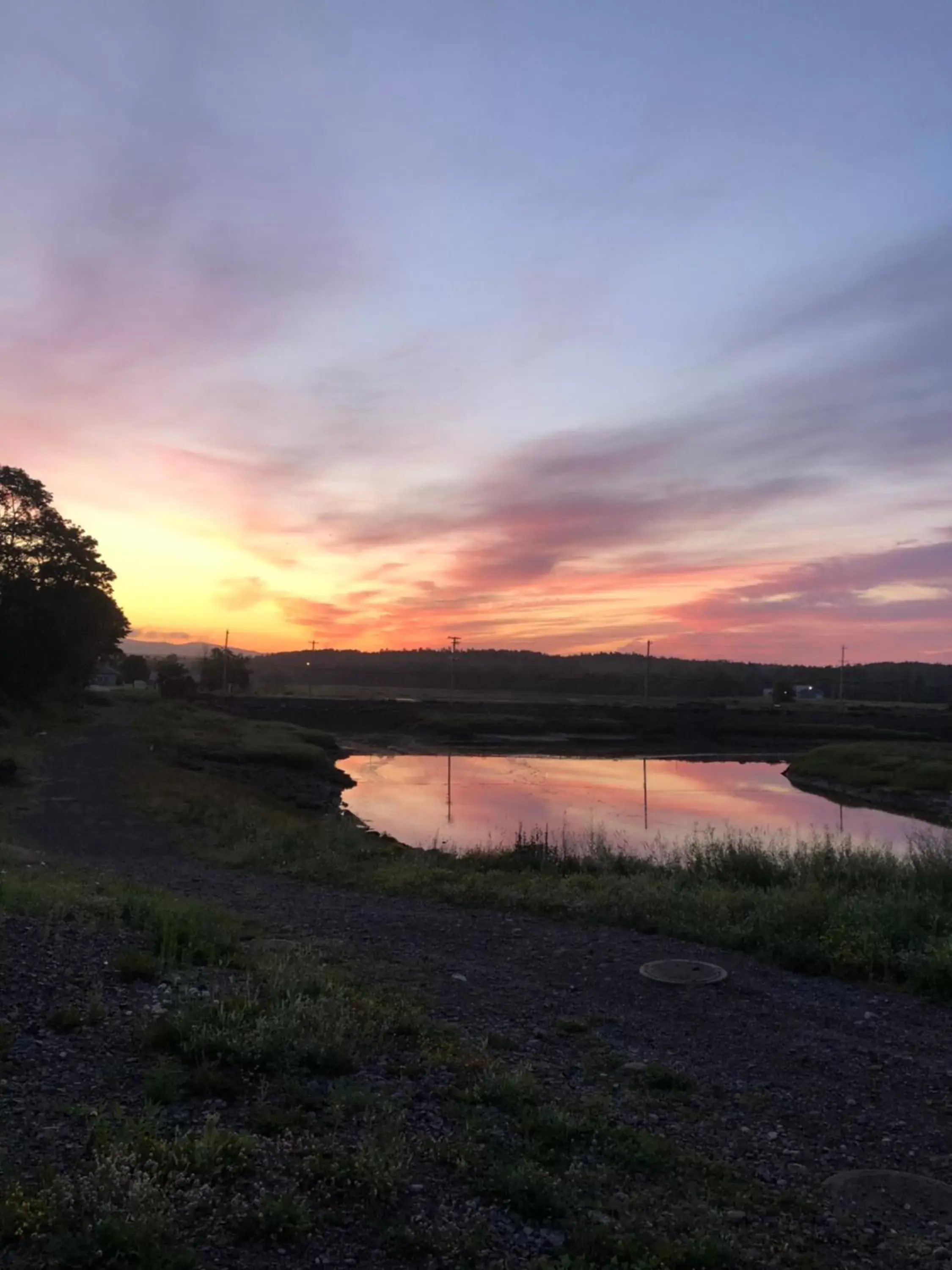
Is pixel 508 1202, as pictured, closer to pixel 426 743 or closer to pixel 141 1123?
pixel 141 1123

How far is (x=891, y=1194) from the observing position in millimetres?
5027

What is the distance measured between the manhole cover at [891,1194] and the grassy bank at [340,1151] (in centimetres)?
26

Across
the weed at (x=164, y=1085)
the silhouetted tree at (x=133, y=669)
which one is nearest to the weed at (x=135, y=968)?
the weed at (x=164, y=1085)

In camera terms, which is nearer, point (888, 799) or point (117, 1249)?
point (117, 1249)

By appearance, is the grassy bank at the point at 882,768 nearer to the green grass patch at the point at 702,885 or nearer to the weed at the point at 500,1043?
the green grass patch at the point at 702,885

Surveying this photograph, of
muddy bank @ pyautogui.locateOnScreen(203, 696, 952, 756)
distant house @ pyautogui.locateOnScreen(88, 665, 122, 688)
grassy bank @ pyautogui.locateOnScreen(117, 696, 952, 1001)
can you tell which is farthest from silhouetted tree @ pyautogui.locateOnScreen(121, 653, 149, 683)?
grassy bank @ pyautogui.locateOnScreen(117, 696, 952, 1001)

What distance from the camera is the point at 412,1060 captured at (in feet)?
20.4

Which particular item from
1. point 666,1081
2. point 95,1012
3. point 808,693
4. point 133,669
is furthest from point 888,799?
point 808,693

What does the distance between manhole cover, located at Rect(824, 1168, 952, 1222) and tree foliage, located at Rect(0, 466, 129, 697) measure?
43652 mm

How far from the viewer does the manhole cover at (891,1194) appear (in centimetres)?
482

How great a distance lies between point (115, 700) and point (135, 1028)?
64675 mm

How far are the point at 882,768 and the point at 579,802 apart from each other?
1937cm

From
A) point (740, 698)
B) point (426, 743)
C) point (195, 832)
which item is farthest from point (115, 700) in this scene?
point (740, 698)

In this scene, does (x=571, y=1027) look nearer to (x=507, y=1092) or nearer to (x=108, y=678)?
(x=507, y=1092)
